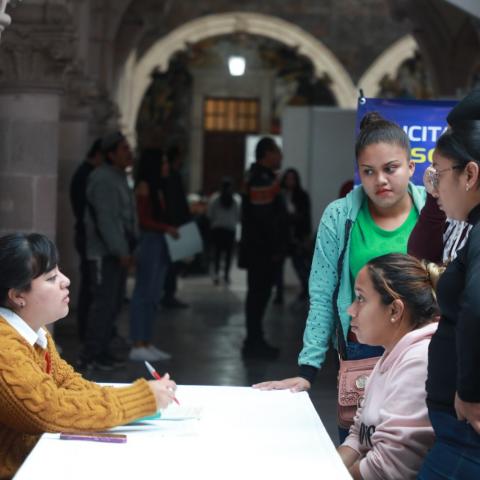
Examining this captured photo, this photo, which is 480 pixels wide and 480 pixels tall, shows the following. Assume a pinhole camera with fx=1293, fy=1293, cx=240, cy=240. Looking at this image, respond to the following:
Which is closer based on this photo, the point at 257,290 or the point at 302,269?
the point at 257,290

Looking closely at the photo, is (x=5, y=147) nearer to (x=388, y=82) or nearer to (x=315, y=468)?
(x=315, y=468)

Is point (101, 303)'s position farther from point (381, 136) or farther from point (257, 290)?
point (381, 136)

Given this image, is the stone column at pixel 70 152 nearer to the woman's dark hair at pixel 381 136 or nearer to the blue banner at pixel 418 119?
the blue banner at pixel 418 119

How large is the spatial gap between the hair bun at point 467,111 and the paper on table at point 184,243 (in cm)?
689

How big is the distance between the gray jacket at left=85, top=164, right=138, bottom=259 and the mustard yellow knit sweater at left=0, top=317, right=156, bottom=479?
5.45 m

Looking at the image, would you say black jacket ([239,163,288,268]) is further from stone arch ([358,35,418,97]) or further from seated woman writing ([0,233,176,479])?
stone arch ([358,35,418,97])

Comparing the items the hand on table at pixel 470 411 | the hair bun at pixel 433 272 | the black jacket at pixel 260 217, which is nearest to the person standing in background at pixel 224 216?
the black jacket at pixel 260 217

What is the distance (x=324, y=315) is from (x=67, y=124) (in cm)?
861

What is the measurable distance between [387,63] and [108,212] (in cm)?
2067

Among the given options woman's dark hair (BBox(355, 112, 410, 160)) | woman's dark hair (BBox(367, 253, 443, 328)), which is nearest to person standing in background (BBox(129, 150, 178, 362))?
woman's dark hair (BBox(355, 112, 410, 160))

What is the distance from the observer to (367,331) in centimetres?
352

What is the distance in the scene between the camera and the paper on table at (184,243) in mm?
9977

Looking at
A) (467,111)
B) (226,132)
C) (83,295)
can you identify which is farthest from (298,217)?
(226,132)

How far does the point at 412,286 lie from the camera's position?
3473mm
